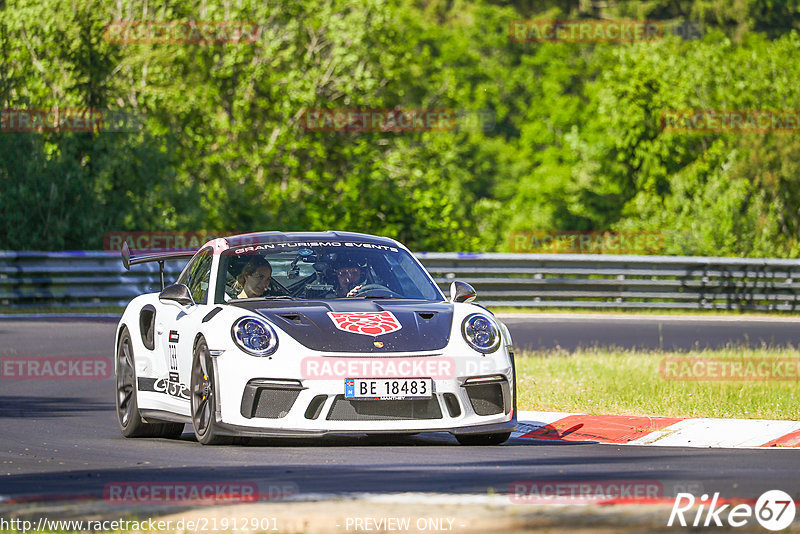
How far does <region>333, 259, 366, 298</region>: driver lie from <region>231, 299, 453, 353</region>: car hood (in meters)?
0.30

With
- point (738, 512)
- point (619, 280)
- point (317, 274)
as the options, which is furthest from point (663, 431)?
point (619, 280)

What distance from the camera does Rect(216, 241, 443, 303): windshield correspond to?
10391 millimetres

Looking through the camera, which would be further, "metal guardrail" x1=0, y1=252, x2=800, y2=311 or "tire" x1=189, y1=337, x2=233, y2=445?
"metal guardrail" x1=0, y1=252, x2=800, y2=311

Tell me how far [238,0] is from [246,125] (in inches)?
129

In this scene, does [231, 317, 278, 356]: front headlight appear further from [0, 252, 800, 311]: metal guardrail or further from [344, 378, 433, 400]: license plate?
[0, 252, 800, 311]: metal guardrail

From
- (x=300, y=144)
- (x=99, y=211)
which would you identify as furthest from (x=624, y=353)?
(x=300, y=144)

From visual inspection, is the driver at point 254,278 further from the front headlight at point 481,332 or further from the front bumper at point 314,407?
the front headlight at point 481,332

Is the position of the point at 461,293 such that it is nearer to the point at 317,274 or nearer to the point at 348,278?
the point at 348,278

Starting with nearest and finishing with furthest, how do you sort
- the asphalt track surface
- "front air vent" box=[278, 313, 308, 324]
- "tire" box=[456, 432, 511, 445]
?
1. the asphalt track surface
2. "front air vent" box=[278, 313, 308, 324]
3. "tire" box=[456, 432, 511, 445]

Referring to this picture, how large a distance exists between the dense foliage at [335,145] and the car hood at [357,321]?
15.3 m

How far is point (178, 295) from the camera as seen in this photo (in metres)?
10.3

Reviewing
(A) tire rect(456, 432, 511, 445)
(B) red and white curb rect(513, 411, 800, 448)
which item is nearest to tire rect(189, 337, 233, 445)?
(A) tire rect(456, 432, 511, 445)

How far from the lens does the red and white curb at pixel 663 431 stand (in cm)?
→ 1020

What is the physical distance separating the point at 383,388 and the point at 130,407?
2.68m
